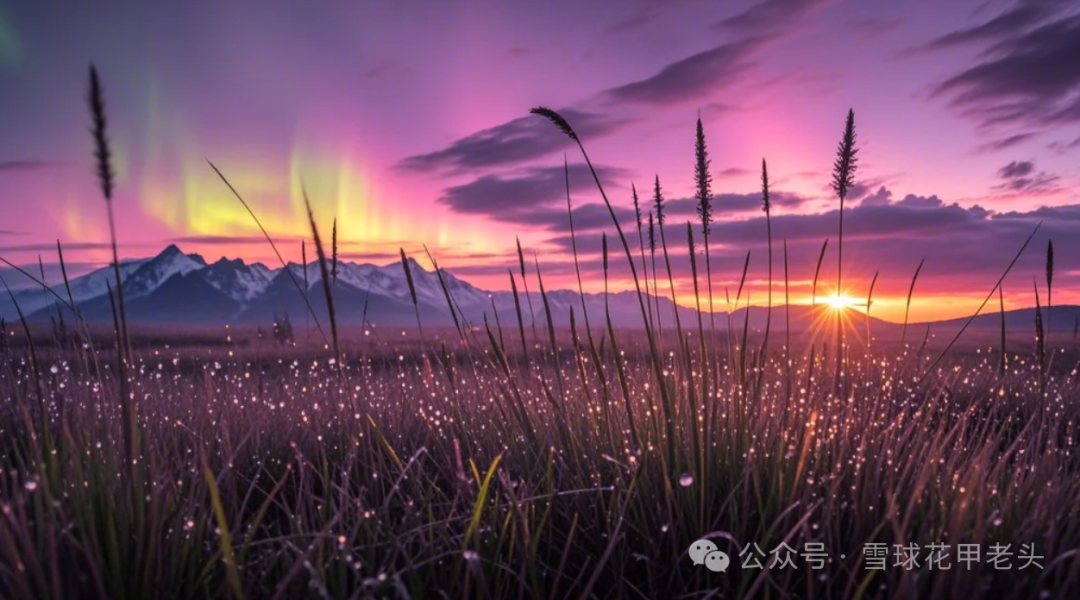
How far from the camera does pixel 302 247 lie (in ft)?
11.8

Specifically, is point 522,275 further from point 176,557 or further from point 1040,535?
point 1040,535

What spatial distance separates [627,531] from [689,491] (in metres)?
0.26

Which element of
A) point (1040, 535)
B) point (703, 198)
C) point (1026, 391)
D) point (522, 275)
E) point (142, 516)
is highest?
point (703, 198)

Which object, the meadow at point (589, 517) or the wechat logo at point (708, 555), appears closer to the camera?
the meadow at point (589, 517)

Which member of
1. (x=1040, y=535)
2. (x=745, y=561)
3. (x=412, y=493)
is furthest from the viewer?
(x=412, y=493)

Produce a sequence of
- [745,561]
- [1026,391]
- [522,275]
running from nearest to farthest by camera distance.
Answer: [745,561]
[522,275]
[1026,391]

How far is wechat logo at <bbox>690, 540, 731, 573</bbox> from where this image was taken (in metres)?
2.27

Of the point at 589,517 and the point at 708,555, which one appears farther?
the point at 589,517

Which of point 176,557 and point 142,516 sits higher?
point 142,516

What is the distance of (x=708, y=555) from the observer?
7.54 feet

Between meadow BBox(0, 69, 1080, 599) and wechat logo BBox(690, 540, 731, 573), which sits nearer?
meadow BBox(0, 69, 1080, 599)

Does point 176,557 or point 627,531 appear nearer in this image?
point 176,557

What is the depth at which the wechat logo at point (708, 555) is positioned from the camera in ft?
7.43

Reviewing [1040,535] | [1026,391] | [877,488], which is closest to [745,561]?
[877,488]
